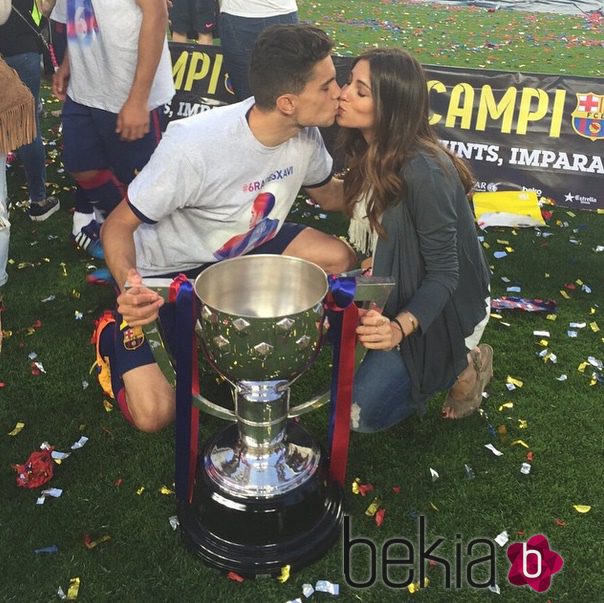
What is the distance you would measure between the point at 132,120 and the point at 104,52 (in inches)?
14.4

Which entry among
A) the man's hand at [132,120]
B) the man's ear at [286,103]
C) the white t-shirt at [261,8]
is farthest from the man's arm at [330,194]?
the white t-shirt at [261,8]

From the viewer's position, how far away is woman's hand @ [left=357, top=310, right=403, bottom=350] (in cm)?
205

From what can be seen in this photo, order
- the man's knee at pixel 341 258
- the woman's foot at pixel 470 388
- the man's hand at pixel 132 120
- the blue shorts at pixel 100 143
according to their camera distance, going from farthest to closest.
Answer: the blue shorts at pixel 100 143, the man's hand at pixel 132 120, the man's knee at pixel 341 258, the woman's foot at pixel 470 388

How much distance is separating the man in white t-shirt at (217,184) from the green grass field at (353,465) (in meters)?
0.31

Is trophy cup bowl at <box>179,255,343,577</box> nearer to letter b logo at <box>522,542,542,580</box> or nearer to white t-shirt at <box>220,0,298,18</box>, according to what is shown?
letter b logo at <box>522,542,542,580</box>

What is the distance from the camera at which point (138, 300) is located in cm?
191

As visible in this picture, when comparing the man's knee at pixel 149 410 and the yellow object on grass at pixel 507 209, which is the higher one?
the man's knee at pixel 149 410

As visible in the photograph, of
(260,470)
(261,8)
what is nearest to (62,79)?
(261,8)

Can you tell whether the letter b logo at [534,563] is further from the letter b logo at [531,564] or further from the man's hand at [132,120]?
the man's hand at [132,120]

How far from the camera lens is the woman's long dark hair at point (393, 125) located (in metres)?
2.31

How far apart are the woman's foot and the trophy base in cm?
83

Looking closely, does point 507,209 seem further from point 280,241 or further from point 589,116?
point 280,241

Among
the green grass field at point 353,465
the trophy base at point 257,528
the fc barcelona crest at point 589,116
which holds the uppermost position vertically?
the fc barcelona crest at point 589,116

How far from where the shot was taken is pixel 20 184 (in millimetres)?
5234
